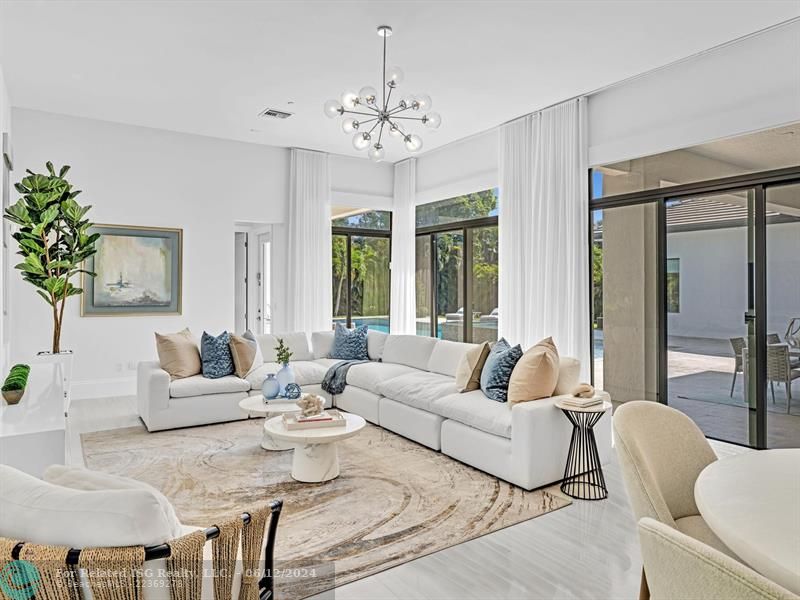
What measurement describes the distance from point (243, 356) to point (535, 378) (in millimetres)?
3007

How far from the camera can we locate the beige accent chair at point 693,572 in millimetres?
960

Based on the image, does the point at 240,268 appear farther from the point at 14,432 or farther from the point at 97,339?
the point at 14,432

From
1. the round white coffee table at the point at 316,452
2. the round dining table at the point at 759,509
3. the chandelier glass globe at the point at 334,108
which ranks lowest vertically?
the round white coffee table at the point at 316,452

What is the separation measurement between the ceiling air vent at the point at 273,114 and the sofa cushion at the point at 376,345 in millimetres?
2653

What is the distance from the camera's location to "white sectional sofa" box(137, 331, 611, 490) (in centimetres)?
353

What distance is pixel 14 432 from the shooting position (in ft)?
7.34

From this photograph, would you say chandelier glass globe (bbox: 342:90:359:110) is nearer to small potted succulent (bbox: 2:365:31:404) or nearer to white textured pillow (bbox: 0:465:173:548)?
small potted succulent (bbox: 2:365:31:404)

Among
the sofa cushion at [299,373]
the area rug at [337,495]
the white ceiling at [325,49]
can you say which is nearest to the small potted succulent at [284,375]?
the area rug at [337,495]

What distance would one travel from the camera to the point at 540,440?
11.4 feet

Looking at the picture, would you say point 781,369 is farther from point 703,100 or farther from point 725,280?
point 703,100

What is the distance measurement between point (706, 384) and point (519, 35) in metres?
3.24

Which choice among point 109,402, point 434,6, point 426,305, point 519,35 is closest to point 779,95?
point 519,35

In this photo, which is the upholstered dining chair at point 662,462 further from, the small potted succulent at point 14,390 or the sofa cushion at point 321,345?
the sofa cushion at point 321,345

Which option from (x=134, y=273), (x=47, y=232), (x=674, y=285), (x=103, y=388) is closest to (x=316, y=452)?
(x=47, y=232)
